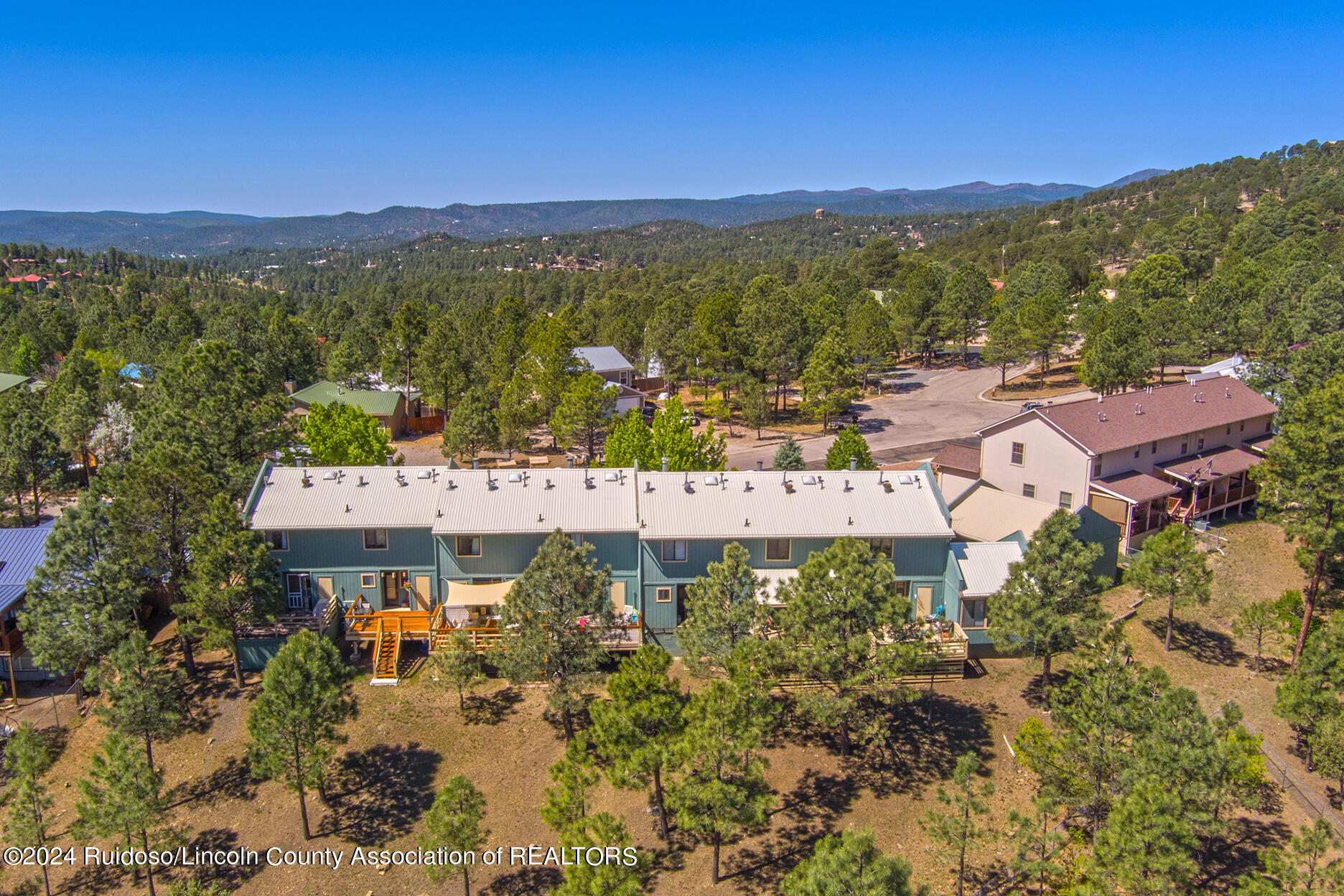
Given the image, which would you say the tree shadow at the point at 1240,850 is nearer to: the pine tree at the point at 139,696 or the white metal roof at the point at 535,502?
the white metal roof at the point at 535,502

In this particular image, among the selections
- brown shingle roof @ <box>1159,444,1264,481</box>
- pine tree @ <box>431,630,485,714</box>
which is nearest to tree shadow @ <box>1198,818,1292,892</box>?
pine tree @ <box>431,630,485,714</box>

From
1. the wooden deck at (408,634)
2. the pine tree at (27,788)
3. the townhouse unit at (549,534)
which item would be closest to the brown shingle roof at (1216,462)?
the townhouse unit at (549,534)

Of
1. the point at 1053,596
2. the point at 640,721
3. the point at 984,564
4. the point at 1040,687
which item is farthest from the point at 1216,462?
the point at 640,721

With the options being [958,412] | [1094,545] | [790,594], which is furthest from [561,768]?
[958,412]

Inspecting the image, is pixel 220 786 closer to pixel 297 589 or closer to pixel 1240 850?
pixel 297 589

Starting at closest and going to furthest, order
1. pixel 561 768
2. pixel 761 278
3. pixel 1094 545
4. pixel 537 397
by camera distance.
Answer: pixel 561 768 < pixel 1094 545 < pixel 537 397 < pixel 761 278

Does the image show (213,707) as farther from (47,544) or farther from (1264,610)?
(1264,610)

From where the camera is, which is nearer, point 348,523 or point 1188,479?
point 348,523
